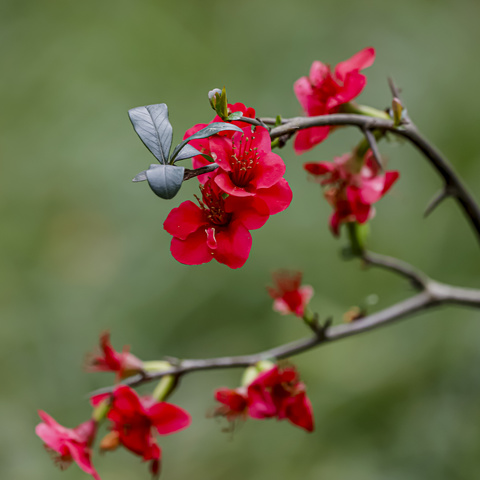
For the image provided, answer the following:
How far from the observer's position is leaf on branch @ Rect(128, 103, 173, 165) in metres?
0.36

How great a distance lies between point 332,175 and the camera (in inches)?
22.5

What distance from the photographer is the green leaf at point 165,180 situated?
12.8 inches

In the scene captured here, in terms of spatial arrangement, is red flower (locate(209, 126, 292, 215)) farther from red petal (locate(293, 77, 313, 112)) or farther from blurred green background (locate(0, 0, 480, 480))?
blurred green background (locate(0, 0, 480, 480))

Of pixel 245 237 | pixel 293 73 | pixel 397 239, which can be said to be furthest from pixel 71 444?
pixel 293 73

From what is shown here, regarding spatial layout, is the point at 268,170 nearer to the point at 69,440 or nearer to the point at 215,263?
the point at 69,440

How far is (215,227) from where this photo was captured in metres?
0.40

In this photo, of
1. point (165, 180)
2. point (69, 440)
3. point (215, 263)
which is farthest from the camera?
point (215, 263)

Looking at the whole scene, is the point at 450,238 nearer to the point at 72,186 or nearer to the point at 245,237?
the point at 72,186

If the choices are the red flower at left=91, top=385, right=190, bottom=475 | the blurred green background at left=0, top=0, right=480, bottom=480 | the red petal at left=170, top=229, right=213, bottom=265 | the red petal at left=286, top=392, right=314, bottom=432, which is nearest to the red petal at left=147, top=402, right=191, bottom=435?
the red flower at left=91, top=385, right=190, bottom=475

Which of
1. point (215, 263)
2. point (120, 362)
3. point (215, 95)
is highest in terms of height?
point (215, 95)

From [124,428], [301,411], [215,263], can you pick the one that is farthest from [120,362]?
[215,263]

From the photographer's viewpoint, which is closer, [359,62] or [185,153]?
[185,153]

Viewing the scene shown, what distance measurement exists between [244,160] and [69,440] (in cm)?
36

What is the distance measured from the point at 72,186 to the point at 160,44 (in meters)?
0.63
